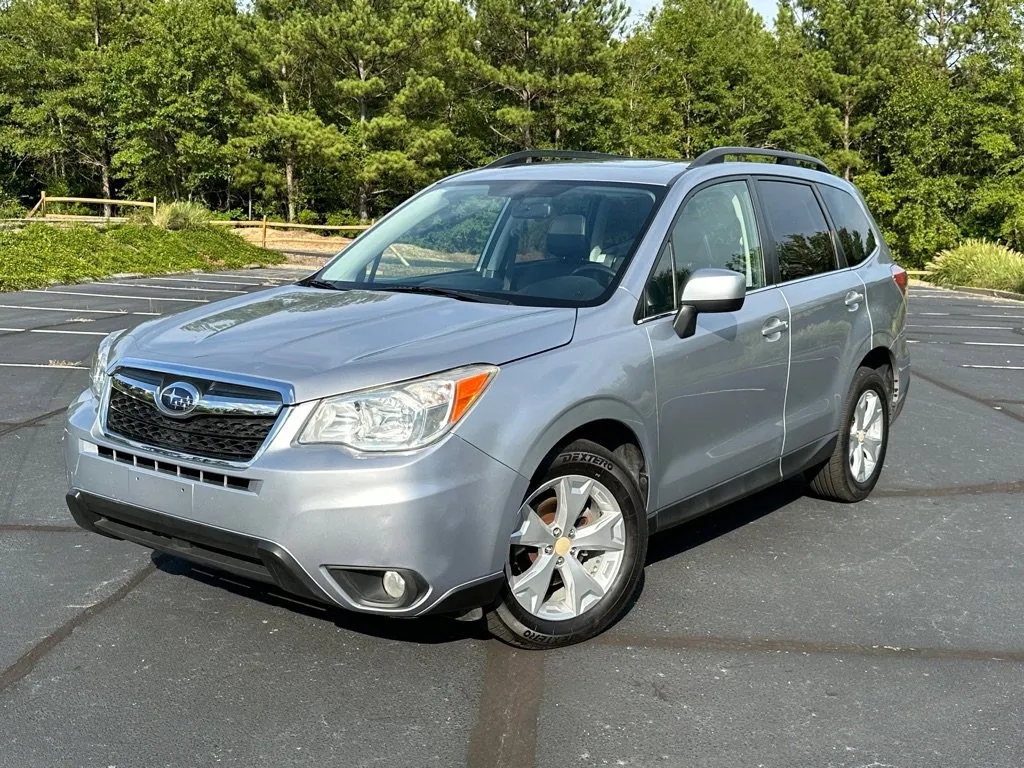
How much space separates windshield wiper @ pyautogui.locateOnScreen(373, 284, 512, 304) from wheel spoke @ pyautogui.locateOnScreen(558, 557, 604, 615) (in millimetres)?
1057

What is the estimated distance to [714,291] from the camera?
434 centimetres

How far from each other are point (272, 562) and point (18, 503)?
116 inches

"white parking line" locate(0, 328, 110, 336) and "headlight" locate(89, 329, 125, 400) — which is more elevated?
"headlight" locate(89, 329, 125, 400)

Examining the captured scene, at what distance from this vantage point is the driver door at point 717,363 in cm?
449

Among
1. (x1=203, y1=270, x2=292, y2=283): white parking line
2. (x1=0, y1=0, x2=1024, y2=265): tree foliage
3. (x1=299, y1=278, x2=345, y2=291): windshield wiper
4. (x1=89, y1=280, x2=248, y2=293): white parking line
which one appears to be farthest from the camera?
(x1=0, y1=0, x2=1024, y2=265): tree foliage

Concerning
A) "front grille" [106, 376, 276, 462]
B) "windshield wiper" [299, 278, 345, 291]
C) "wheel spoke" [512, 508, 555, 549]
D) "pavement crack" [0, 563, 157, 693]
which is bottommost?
"pavement crack" [0, 563, 157, 693]

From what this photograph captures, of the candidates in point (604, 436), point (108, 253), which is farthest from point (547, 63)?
point (604, 436)

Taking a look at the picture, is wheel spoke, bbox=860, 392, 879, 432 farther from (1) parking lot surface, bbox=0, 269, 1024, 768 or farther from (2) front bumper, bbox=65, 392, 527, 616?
(2) front bumper, bbox=65, 392, 527, 616

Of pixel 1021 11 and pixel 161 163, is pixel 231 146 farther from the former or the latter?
pixel 1021 11

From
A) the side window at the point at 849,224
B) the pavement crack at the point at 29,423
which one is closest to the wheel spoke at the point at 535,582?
the side window at the point at 849,224

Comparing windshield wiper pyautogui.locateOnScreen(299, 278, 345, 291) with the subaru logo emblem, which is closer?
A: the subaru logo emblem

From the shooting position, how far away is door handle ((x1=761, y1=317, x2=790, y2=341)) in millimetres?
5047

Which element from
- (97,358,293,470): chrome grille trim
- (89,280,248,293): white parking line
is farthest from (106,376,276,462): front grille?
(89,280,248,293): white parking line

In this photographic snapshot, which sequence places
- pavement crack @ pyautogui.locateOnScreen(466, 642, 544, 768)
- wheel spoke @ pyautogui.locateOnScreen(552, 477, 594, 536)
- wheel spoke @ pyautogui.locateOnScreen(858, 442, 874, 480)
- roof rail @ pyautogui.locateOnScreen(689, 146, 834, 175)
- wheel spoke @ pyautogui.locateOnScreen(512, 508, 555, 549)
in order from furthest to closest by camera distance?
wheel spoke @ pyautogui.locateOnScreen(858, 442, 874, 480)
roof rail @ pyautogui.locateOnScreen(689, 146, 834, 175)
wheel spoke @ pyautogui.locateOnScreen(552, 477, 594, 536)
wheel spoke @ pyautogui.locateOnScreen(512, 508, 555, 549)
pavement crack @ pyautogui.locateOnScreen(466, 642, 544, 768)
